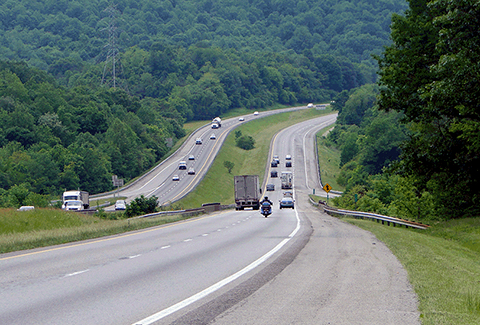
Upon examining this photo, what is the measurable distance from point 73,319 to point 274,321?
2.92 meters

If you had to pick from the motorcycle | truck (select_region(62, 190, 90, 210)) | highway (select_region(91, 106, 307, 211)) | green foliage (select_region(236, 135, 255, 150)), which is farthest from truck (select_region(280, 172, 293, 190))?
the motorcycle

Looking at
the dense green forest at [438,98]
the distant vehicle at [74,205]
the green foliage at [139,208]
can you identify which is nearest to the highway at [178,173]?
the distant vehicle at [74,205]

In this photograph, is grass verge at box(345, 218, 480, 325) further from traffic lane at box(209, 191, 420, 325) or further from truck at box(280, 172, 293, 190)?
truck at box(280, 172, 293, 190)

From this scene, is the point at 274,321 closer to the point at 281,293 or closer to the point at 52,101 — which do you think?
the point at 281,293

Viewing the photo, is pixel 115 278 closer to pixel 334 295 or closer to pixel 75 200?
pixel 334 295

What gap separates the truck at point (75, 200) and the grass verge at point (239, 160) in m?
14.6

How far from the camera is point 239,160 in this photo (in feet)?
409

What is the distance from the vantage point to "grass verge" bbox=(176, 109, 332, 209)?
91.4 metres

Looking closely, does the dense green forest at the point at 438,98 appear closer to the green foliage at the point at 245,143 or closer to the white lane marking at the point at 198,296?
the white lane marking at the point at 198,296

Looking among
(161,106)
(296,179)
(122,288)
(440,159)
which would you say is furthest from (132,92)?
(122,288)

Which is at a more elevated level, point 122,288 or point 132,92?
point 132,92

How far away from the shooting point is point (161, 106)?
175 meters

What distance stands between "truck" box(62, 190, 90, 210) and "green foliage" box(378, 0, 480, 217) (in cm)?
3295

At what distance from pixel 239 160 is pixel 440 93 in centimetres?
10200
